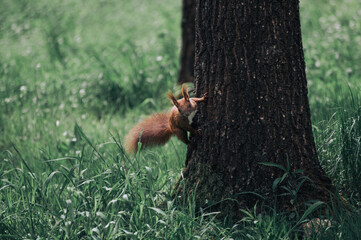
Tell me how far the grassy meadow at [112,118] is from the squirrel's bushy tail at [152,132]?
15cm

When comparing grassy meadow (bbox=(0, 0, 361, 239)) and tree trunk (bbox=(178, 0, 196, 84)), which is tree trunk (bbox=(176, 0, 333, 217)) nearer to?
grassy meadow (bbox=(0, 0, 361, 239))

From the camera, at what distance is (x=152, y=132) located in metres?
2.98

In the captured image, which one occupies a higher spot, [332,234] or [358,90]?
[358,90]

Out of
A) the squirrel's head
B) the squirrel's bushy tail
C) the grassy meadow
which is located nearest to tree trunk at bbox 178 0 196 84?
the grassy meadow

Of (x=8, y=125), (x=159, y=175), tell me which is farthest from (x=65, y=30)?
(x=159, y=175)

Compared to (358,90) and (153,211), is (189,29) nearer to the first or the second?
(358,90)

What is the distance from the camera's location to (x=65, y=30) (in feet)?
24.9

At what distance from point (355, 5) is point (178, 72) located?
3376 millimetres

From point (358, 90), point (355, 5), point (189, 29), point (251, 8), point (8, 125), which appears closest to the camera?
point (251, 8)

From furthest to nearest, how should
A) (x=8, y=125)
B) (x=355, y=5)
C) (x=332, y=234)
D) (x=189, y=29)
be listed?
(x=355, y=5), (x=189, y=29), (x=8, y=125), (x=332, y=234)

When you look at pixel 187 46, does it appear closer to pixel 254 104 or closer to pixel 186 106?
pixel 186 106

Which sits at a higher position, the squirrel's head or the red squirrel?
the squirrel's head

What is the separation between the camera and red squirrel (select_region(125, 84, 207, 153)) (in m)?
2.69

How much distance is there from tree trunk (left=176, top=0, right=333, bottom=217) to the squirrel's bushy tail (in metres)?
0.40
